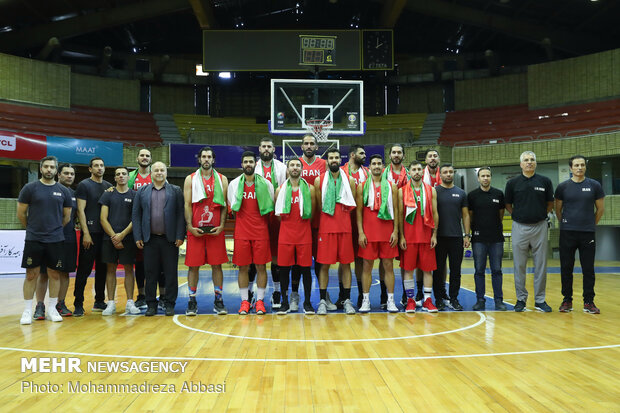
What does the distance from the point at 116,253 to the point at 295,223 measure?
87.5 inches

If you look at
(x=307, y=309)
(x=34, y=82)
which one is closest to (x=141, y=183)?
(x=307, y=309)

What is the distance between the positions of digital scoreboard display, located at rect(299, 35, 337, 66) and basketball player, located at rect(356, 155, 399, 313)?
12.3m

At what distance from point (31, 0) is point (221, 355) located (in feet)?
61.2

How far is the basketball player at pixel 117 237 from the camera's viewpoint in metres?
5.66

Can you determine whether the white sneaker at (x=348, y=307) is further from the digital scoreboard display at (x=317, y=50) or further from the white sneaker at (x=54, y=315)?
the digital scoreboard display at (x=317, y=50)

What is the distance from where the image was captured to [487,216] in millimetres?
5863

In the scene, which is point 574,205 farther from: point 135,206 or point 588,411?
point 135,206

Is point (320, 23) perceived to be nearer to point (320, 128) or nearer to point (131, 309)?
point (320, 128)

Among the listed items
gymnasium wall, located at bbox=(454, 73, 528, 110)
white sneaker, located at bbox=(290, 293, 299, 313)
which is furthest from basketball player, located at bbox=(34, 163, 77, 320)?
gymnasium wall, located at bbox=(454, 73, 528, 110)

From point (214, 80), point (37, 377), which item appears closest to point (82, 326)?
point (37, 377)

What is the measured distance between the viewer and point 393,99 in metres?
23.6

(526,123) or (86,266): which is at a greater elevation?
(526,123)

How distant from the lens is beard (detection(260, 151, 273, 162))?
5926 millimetres

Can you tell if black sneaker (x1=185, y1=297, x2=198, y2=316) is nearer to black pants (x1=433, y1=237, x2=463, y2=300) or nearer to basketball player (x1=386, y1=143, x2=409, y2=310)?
basketball player (x1=386, y1=143, x2=409, y2=310)
